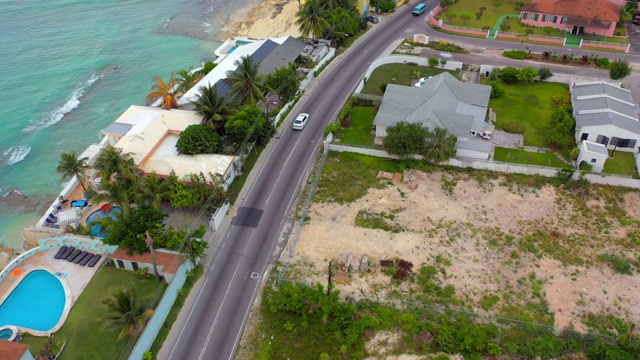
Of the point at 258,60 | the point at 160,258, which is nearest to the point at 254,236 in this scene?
the point at 160,258

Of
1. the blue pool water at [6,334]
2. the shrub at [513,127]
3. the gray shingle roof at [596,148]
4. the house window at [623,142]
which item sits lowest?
the blue pool water at [6,334]

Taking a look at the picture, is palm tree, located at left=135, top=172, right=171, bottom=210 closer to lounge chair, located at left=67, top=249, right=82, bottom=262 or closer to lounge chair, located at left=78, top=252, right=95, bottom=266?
lounge chair, located at left=78, top=252, right=95, bottom=266

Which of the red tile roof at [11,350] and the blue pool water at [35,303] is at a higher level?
the red tile roof at [11,350]

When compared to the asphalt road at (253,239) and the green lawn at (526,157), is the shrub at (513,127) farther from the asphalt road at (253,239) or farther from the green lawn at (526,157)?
the asphalt road at (253,239)

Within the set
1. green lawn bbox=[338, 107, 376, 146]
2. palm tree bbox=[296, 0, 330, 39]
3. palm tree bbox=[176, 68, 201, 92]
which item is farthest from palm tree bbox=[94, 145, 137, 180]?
palm tree bbox=[296, 0, 330, 39]

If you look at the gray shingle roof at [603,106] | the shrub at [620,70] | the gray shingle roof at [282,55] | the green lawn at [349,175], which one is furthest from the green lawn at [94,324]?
the shrub at [620,70]
